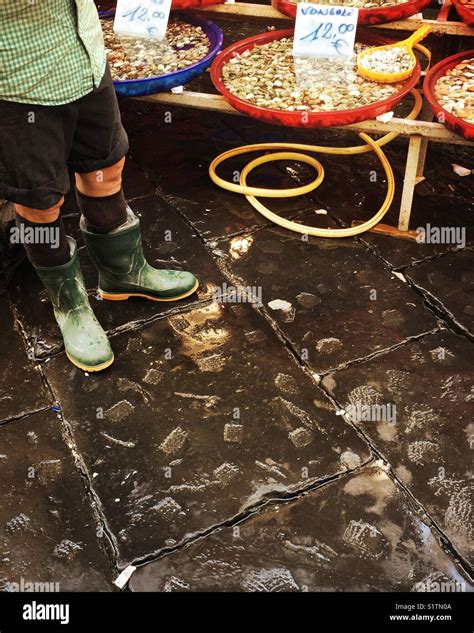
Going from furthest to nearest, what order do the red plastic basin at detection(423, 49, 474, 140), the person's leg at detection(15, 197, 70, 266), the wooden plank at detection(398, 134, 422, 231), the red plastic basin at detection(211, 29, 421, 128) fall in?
the wooden plank at detection(398, 134, 422, 231)
the red plastic basin at detection(211, 29, 421, 128)
the red plastic basin at detection(423, 49, 474, 140)
the person's leg at detection(15, 197, 70, 266)

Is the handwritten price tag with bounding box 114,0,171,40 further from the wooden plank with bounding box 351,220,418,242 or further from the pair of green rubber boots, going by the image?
the wooden plank with bounding box 351,220,418,242

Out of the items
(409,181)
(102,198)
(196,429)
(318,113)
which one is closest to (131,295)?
(102,198)

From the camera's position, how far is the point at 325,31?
3.20 m

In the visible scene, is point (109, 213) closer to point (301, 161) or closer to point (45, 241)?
point (45, 241)

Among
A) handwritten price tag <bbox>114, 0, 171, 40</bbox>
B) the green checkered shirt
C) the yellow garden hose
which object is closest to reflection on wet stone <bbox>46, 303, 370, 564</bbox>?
the yellow garden hose

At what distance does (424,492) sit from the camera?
7.49 ft

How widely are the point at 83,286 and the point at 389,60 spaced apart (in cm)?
192

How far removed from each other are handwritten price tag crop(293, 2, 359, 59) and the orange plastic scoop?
0.14m

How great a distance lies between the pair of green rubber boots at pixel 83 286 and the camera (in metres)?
2.69

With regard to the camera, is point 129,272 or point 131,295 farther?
point 131,295

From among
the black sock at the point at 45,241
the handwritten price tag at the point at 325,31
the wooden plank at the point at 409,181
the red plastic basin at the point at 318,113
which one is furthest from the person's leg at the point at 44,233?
the wooden plank at the point at 409,181

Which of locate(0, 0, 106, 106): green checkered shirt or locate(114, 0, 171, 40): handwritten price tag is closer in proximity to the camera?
locate(0, 0, 106, 106): green checkered shirt

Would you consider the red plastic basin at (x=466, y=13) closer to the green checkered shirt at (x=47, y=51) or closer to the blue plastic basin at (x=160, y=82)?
the blue plastic basin at (x=160, y=82)

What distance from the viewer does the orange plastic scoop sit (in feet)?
10.5
